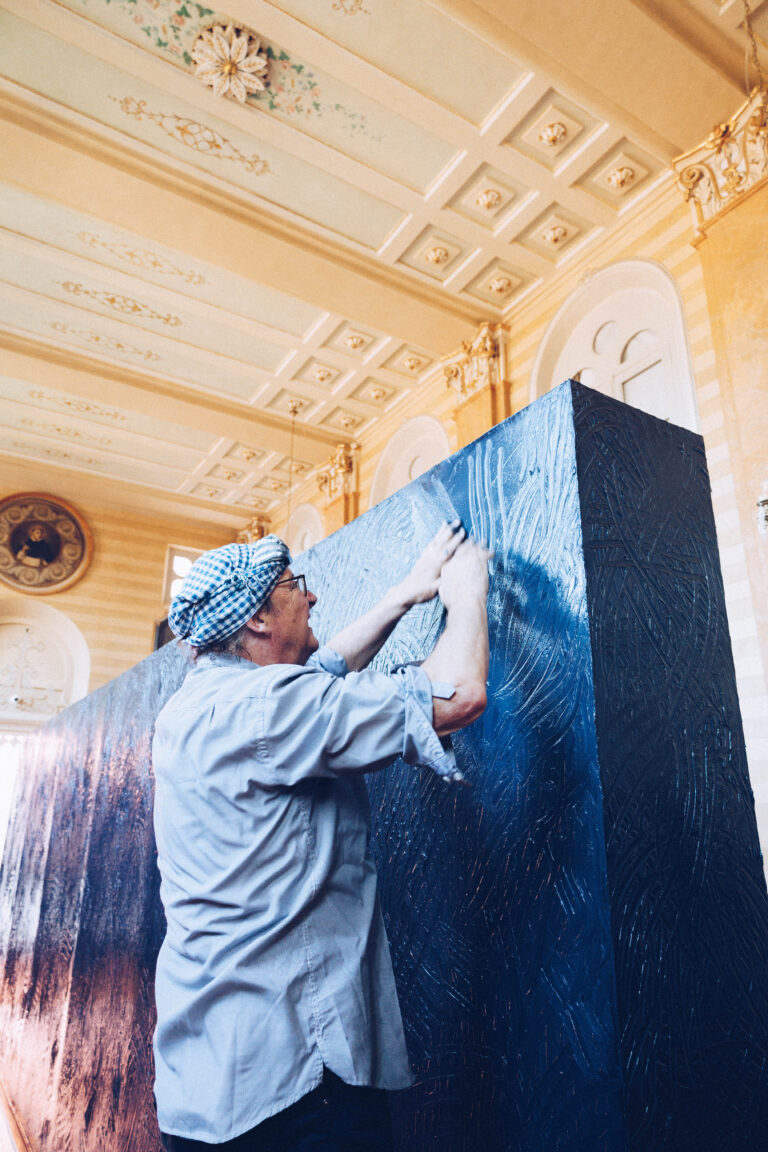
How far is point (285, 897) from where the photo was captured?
125cm

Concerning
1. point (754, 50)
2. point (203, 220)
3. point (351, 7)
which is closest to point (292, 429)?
point (203, 220)

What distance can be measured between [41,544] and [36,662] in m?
2.12

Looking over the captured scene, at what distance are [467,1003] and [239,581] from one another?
3.19 ft

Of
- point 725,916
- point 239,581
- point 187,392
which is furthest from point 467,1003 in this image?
point 187,392

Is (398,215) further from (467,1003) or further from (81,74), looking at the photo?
(467,1003)

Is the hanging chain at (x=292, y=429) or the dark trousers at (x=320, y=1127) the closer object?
the dark trousers at (x=320, y=1127)

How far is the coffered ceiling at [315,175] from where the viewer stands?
19.5 ft

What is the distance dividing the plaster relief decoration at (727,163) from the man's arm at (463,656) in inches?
251

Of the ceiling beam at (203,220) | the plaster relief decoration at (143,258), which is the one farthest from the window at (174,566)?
the ceiling beam at (203,220)

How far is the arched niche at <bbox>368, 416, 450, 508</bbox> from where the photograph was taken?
34.6ft

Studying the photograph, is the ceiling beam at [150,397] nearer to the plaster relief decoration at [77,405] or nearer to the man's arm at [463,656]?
the plaster relief decoration at [77,405]

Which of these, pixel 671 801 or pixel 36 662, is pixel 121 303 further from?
pixel 671 801

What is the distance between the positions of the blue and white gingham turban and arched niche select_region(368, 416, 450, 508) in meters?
8.86

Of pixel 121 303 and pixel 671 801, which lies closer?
pixel 671 801
